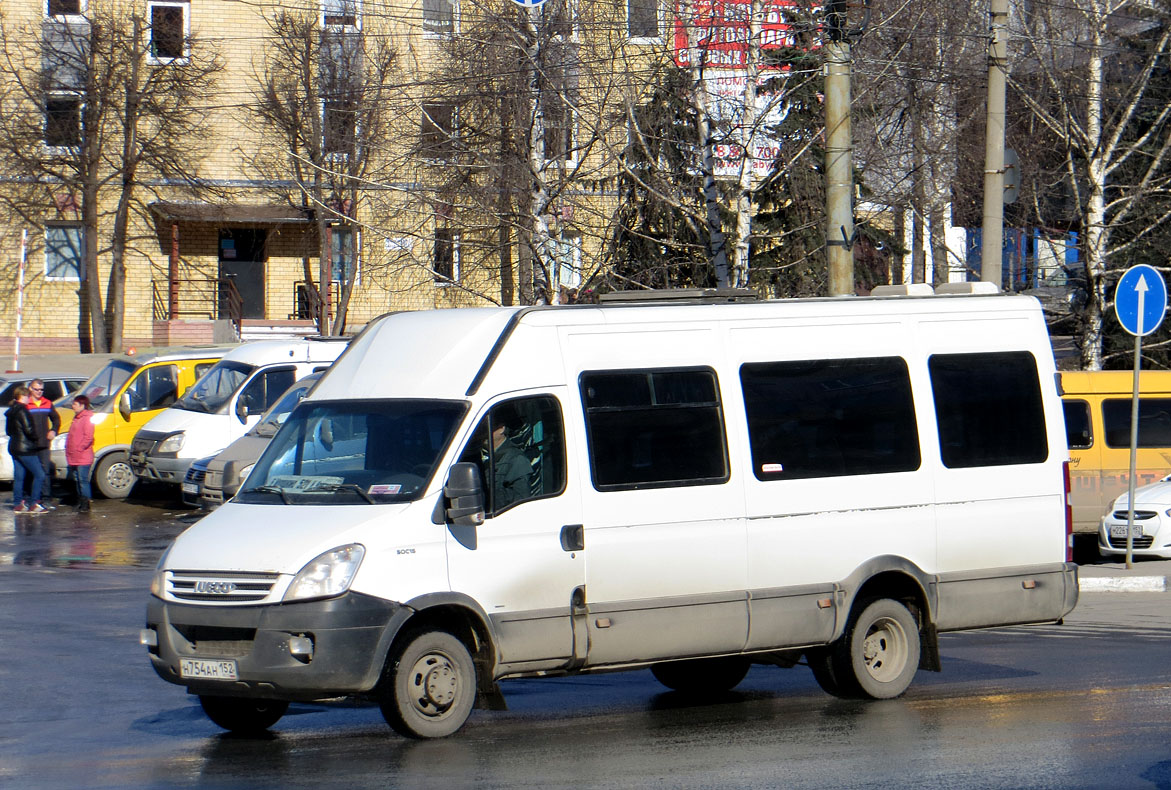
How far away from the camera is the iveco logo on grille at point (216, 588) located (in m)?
7.79

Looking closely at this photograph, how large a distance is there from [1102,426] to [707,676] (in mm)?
10163

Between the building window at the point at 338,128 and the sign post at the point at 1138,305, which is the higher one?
the building window at the point at 338,128

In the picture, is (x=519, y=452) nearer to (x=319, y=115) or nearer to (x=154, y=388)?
(x=154, y=388)

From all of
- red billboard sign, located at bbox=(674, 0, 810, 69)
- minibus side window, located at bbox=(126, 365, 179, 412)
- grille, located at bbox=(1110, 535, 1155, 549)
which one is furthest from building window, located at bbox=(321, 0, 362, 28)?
grille, located at bbox=(1110, 535, 1155, 549)

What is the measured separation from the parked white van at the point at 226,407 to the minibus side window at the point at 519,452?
13084 millimetres

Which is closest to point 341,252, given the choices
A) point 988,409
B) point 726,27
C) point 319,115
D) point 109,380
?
point 319,115

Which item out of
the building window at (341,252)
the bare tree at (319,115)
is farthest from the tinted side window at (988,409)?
the building window at (341,252)

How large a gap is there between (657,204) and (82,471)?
9.15 meters

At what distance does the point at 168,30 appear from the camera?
4181 centimetres

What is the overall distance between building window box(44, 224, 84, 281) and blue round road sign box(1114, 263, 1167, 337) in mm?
33230

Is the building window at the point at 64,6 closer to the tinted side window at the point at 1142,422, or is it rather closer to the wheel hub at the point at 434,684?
the tinted side window at the point at 1142,422

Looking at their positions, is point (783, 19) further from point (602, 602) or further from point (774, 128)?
point (602, 602)

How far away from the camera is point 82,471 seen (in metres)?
21.7

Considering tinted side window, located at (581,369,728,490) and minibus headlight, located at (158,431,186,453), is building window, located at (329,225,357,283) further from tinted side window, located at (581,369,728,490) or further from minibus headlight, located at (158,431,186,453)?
tinted side window, located at (581,369,728,490)
